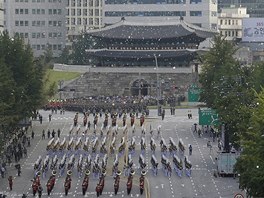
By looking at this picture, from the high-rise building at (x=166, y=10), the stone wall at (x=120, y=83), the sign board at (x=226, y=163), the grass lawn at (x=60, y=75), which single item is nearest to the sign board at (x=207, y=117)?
the sign board at (x=226, y=163)

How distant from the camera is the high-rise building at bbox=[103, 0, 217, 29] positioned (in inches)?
7608

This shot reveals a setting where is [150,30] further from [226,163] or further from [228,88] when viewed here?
[226,163]

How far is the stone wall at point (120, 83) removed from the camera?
172500mm

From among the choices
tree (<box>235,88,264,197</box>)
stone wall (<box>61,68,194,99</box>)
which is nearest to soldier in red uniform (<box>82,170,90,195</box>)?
tree (<box>235,88,264,197</box>)

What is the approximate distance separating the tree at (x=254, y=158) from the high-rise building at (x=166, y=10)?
128084mm

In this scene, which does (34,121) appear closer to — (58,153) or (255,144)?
(58,153)

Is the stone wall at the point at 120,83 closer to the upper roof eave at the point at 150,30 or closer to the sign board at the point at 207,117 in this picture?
the upper roof eave at the point at 150,30

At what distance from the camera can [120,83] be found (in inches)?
6949

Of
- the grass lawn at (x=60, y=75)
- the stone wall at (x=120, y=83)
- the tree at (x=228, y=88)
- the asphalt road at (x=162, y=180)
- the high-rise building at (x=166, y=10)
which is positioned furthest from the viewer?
the high-rise building at (x=166, y=10)

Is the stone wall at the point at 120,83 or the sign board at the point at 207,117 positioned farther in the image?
the stone wall at the point at 120,83

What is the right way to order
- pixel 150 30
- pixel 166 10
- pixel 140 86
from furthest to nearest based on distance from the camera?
pixel 166 10 < pixel 150 30 < pixel 140 86

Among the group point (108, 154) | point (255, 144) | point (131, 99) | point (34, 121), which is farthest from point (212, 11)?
point (255, 144)

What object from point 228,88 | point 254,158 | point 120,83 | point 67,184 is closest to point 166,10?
point 120,83

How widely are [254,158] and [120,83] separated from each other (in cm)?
11549
